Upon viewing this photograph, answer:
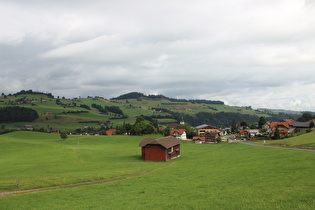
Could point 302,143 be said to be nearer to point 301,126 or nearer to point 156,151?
point 156,151

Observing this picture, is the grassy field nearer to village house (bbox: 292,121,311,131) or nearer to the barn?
the barn

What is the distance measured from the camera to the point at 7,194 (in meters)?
25.1

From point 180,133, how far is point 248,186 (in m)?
112

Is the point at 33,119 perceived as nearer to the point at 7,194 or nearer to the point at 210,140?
the point at 210,140

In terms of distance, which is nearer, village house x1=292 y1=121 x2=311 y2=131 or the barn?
the barn

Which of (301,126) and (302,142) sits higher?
(301,126)

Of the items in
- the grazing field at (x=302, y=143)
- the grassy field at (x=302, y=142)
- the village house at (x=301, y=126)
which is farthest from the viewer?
the village house at (x=301, y=126)

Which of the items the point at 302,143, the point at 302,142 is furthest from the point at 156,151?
the point at 302,142

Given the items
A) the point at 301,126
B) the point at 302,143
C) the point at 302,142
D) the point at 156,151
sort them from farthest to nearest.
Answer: the point at 301,126, the point at 302,142, the point at 302,143, the point at 156,151

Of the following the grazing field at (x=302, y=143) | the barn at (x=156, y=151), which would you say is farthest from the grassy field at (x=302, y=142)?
the barn at (x=156, y=151)

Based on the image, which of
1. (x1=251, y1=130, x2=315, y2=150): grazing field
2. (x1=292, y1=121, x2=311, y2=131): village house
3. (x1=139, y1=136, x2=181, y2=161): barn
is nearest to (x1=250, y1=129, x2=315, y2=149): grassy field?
(x1=251, y1=130, x2=315, y2=150): grazing field

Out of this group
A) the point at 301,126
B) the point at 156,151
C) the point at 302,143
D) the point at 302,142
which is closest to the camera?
the point at 156,151

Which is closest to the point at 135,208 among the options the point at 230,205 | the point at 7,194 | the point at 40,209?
the point at 230,205

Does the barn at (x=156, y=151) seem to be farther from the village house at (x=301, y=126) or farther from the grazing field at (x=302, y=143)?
the village house at (x=301, y=126)
